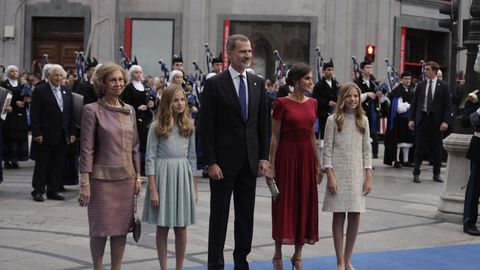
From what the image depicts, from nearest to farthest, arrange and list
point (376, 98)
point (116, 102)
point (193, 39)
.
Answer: point (116, 102)
point (376, 98)
point (193, 39)

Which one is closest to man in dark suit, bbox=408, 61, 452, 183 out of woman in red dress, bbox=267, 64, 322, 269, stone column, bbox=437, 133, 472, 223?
stone column, bbox=437, 133, 472, 223

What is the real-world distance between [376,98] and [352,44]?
42.5 feet

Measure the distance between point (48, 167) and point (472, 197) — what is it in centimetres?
610

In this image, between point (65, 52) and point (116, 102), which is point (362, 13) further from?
point (116, 102)

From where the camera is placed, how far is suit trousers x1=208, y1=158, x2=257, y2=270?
7.09m

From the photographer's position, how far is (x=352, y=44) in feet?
96.8

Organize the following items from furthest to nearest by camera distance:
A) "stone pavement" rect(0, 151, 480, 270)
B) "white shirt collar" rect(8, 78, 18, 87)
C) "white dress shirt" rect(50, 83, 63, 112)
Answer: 1. "white shirt collar" rect(8, 78, 18, 87)
2. "white dress shirt" rect(50, 83, 63, 112)
3. "stone pavement" rect(0, 151, 480, 270)

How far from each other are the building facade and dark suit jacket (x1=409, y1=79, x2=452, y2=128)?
46.7 feet

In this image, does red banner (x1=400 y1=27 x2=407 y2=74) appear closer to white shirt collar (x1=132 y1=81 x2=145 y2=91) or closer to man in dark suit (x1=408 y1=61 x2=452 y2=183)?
man in dark suit (x1=408 y1=61 x2=452 y2=183)

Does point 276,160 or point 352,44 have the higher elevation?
point 352,44

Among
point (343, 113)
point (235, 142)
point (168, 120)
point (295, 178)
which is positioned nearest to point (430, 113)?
point (343, 113)

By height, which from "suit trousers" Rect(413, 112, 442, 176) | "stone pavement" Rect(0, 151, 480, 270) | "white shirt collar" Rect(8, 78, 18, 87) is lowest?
"stone pavement" Rect(0, 151, 480, 270)

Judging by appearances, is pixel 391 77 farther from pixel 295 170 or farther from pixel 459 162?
pixel 295 170

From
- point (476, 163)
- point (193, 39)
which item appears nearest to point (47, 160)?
point (476, 163)
